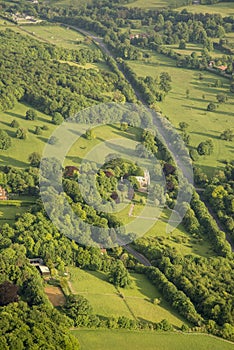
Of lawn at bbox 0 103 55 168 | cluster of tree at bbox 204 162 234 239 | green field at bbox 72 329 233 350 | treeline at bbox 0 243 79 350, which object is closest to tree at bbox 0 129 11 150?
lawn at bbox 0 103 55 168

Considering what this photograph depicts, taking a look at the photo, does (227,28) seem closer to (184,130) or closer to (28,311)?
(184,130)

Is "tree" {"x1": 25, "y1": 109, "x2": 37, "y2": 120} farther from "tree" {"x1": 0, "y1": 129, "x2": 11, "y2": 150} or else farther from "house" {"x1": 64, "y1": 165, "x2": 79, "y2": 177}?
"house" {"x1": 64, "y1": 165, "x2": 79, "y2": 177}

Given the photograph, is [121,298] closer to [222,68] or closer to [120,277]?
[120,277]

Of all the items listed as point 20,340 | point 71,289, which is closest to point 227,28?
point 71,289

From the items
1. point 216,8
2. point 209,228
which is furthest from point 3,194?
point 216,8

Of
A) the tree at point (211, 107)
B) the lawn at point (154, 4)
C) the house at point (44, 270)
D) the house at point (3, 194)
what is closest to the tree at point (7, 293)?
the house at point (44, 270)
